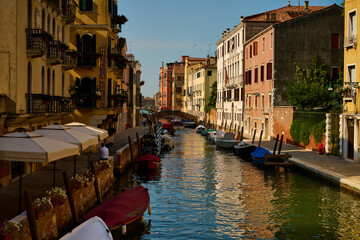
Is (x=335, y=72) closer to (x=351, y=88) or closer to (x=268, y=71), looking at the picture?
(x=268, y=71)

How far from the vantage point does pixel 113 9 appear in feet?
101

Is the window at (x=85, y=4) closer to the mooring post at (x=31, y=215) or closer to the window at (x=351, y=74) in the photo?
the window at (x=351, y=74)

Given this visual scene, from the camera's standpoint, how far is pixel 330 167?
73.5ft

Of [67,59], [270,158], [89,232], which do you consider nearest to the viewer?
[89,232]

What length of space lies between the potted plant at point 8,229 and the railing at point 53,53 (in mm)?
12141

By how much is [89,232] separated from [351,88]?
18082mm

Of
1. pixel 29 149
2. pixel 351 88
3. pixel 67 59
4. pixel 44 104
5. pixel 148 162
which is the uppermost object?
pixel 67 59

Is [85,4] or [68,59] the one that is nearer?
[68,59]

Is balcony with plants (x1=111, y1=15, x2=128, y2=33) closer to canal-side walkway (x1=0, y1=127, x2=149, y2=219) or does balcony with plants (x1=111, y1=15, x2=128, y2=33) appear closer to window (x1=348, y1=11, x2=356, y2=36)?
canal-side walkway (x1=0, y1=127, x2=149, y2=219)

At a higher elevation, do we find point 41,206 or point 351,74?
point 351,74

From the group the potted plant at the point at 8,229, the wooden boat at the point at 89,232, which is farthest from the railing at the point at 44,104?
the potted plant at the point at 8,229

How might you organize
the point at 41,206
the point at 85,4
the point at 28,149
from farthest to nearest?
the point at 85,4, the point at 28,149, the point at 41,206

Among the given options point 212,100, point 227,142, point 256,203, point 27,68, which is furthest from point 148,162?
point 212,100

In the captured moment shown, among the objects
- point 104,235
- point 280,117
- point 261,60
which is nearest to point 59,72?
point 104,235
